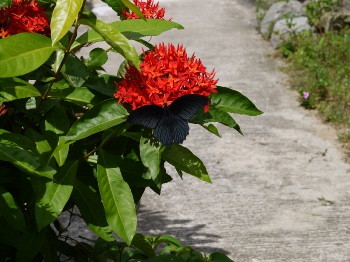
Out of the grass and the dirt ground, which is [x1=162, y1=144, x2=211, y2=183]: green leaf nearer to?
the dirt ground

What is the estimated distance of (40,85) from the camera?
6.98 ft

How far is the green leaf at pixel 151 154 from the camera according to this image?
1.61 metres

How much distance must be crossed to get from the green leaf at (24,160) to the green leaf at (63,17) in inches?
14.9

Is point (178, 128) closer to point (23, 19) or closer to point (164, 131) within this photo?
point (164, 131)

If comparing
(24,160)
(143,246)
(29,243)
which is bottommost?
(143,246)

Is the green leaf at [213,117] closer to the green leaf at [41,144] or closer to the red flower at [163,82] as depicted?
the red flower at [163,82]

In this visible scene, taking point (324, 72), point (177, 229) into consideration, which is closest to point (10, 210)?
point (177, 229)

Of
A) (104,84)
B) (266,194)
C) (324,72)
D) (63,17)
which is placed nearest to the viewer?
(63,17)

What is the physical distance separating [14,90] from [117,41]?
39 centimetres

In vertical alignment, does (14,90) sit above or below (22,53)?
below

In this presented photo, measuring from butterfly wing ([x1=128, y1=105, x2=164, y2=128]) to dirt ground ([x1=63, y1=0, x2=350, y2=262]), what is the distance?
223cm

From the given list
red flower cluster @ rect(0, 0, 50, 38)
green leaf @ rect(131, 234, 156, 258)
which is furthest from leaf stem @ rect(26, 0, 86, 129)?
green leaf @ rect(131, 234, 156, 258)

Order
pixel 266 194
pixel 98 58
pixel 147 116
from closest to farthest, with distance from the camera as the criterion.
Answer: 1. pixel 147 116
2. pixel 98 58
3. pixel 266 194

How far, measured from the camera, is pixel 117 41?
1555 mm
